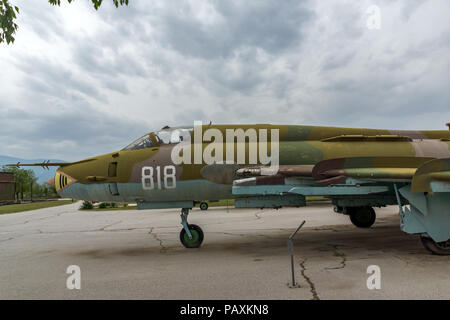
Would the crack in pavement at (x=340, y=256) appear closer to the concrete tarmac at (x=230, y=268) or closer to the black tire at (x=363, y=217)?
the concrete tarmac at (x=230, y=268)

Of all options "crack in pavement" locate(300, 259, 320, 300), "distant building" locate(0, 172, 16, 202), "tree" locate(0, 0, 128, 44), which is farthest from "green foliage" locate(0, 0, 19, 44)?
"distant building" locate(0, 172, 16, 202)

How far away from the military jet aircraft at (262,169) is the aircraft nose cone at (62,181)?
26 mm

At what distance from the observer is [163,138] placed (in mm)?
7473

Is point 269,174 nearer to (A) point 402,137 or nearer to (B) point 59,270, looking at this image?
(A) point 402,137

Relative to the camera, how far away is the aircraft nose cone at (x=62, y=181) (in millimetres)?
7283

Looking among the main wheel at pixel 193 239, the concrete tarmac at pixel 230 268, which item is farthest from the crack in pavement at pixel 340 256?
the main wheel at pixel 193 239

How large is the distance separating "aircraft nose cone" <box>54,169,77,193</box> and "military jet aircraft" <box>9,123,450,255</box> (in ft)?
0.08

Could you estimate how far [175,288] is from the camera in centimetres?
434

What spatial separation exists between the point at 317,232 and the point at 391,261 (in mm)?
4020

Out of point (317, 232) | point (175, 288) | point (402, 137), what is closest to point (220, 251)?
point (175, 288)

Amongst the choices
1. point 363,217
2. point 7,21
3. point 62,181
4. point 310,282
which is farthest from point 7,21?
Answer: point 363,217

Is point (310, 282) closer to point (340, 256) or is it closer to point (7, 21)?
point (340, 256)

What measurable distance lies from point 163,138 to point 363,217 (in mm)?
7746

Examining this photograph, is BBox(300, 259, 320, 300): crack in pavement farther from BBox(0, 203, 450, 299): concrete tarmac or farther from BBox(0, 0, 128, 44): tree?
BBox(0, 0, 128, 44): tree
